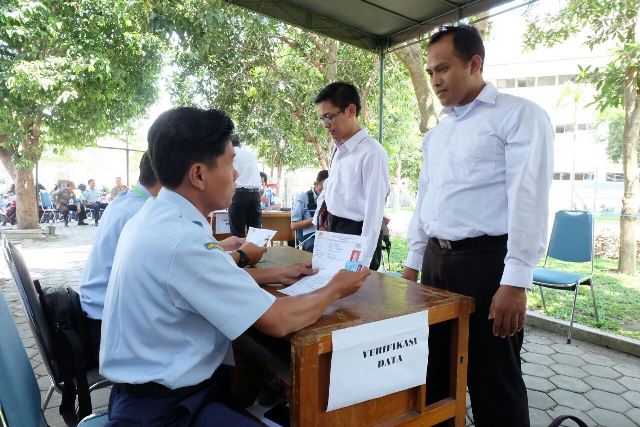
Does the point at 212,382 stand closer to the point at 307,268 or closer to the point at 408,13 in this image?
the point at 307,268

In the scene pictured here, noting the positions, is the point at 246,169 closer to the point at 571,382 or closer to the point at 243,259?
the point at 243,259

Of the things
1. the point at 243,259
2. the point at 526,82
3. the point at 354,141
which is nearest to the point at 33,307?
the point at 243,259

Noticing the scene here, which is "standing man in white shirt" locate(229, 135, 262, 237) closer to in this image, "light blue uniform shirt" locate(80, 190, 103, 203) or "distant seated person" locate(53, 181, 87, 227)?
"distant seated person" locate(53, 181, 87, 227)

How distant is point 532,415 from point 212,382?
6.54 ft

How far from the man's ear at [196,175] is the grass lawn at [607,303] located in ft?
12.5

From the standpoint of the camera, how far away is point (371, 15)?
354 centimetres

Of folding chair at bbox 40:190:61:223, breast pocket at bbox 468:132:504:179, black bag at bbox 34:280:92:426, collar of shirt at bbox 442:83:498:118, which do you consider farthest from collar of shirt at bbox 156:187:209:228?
folding chair at bbox 40:190:61:223

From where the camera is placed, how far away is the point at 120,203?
185 cm

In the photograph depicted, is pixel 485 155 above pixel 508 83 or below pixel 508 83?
below

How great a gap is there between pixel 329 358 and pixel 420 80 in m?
4.32

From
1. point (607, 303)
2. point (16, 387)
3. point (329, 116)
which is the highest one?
point (329, 116)

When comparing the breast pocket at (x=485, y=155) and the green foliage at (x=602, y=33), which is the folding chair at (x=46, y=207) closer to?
the green foliage at (x=602, y=33)

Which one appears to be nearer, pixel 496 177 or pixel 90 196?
pixel 496 177

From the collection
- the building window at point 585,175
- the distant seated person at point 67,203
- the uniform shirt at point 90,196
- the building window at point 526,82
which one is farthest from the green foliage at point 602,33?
the building window at point 526,82
